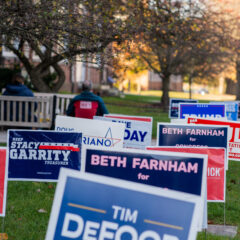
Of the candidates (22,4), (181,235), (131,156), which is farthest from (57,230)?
(22,4)

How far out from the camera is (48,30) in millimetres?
8836

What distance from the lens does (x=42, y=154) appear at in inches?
272

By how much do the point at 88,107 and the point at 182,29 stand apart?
6.39 meters

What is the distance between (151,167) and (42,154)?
7.45 ft

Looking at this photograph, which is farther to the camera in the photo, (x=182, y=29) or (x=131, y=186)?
(x=182, y=29)

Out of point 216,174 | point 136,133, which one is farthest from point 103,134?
point 216,174

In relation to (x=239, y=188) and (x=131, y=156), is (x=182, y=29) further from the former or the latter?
(x=131, y=156)

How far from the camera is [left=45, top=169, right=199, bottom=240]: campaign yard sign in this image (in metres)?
3.59

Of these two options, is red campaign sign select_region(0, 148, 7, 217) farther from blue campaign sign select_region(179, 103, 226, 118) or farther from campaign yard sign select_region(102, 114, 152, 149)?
blue campaign sign select_region(179, 103, 226, 118)

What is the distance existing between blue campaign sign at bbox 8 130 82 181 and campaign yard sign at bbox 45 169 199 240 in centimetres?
314

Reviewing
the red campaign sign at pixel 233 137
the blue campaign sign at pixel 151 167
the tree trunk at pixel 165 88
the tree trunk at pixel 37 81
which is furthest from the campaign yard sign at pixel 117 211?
the tree trunk at pixel 165 88

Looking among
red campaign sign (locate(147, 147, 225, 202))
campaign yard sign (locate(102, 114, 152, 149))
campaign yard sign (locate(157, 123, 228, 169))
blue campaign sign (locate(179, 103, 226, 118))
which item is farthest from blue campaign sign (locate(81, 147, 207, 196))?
blue campaign sign (locate(179, 103, 226, 118))

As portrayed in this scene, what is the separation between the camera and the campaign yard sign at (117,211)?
3.59 metres

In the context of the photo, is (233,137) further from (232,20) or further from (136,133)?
(232,20)
